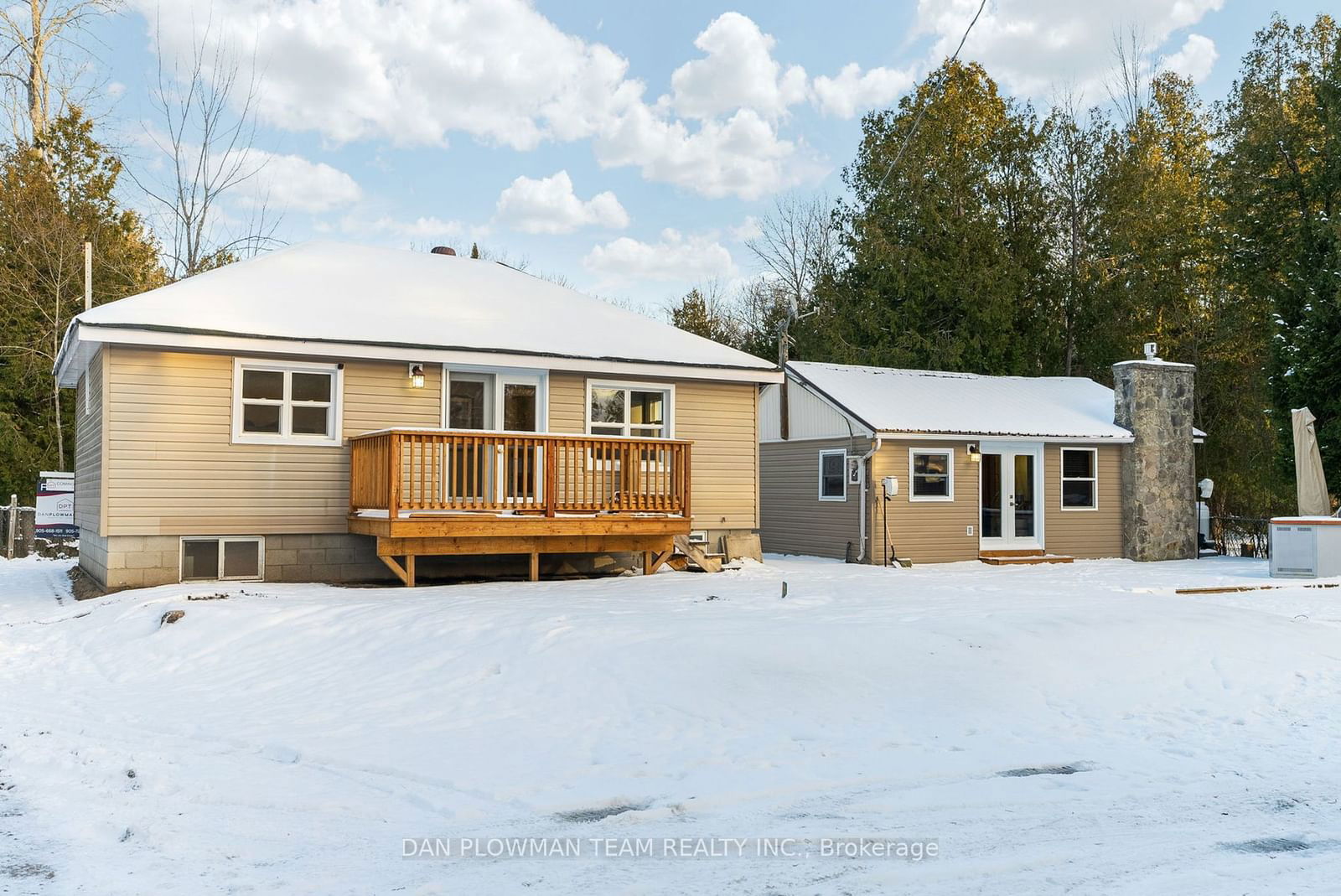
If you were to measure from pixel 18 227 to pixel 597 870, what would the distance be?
89.9 feet

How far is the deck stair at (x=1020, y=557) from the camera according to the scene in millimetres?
19078

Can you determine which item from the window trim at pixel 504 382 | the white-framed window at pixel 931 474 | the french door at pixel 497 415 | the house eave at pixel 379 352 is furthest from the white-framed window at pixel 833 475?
the french door at pixel 497 415

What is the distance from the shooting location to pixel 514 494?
12719 mm

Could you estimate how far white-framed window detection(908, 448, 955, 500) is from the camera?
1883cm

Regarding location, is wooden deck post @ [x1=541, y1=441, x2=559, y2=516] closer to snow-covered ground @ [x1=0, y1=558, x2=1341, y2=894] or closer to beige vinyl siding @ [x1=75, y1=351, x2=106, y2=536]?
snow-covered ground @ [x1=0, y1=558, x2=1341, y2=894]

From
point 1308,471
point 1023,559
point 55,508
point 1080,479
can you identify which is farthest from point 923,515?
point 55,508

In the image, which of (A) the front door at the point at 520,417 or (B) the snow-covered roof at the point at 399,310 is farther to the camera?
(A) the front door at the point at 520,417

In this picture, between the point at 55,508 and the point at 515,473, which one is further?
the point at 55,508

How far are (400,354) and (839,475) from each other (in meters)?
9.10

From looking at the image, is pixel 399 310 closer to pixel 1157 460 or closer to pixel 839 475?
pixel 839 475

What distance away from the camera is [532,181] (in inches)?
1355

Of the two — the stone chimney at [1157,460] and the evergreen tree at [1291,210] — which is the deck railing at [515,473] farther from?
the evergreen tree at [1291,210]

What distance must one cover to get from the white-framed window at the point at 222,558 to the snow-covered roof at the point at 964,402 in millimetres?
10353

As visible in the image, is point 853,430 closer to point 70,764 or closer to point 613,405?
point 613,405
